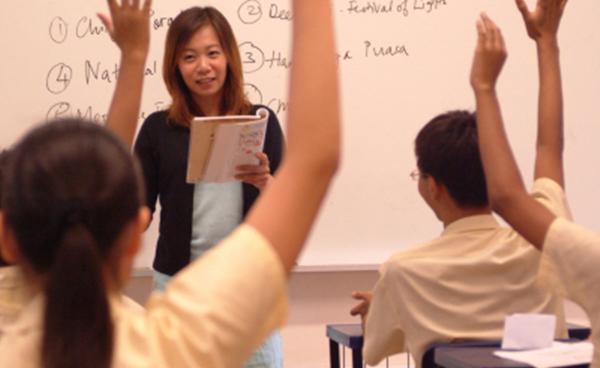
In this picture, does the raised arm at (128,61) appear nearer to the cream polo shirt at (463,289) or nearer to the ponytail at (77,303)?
the ponytail at (77,303)

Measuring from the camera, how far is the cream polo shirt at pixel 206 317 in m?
0.85

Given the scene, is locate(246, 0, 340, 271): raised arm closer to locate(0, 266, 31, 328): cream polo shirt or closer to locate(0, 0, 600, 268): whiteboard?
locate(0, 266, 31, 328): cream polo shirt

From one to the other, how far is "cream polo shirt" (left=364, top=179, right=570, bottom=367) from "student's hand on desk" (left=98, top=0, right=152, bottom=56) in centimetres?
85

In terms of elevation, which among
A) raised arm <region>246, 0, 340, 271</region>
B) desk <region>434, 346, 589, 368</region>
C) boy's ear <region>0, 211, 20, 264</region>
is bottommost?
desk <region>434, 346, 589, 368</region>

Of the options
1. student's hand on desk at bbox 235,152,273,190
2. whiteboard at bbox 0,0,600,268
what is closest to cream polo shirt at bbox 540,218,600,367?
student's hand on desk at bbox 235,152,273,190

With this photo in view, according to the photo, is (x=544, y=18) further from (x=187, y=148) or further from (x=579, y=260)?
(x=187, y=148)

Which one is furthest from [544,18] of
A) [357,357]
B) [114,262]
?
[357,357]

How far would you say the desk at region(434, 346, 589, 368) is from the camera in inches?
73.1

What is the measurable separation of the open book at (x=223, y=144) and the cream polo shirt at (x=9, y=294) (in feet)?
2.92

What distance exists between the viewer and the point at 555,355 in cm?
202

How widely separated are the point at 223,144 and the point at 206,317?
1.77 meters

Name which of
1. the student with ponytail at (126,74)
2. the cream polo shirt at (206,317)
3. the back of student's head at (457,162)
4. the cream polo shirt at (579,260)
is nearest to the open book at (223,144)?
the back of student's head at (457,162)

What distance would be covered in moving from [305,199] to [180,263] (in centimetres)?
204

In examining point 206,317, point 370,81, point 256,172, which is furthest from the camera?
point 370,81
